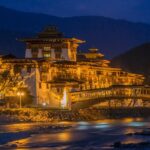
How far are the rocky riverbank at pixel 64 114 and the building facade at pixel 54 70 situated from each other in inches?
151

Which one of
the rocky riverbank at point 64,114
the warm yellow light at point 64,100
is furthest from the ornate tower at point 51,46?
the rocky riverbank at point 64,114

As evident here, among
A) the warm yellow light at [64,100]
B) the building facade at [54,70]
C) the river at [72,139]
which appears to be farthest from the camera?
the building facade at [54,70]

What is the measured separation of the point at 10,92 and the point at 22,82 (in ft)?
13.5

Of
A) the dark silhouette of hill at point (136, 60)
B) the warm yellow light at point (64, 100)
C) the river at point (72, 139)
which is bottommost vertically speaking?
the river at point (72, 139)

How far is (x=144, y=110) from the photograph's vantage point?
81.4 m

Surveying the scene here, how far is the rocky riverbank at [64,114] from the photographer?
2618 inches

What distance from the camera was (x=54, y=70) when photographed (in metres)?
87.9

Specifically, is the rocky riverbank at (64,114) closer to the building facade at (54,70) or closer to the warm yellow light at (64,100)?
the warm yellow light at (64,100)

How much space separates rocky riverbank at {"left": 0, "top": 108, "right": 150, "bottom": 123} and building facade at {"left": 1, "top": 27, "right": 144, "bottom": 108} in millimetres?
3828

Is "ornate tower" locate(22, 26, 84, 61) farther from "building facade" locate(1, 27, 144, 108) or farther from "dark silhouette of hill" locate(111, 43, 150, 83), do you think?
"dark silhouette of hill" locate(111, 43, 150, 83)

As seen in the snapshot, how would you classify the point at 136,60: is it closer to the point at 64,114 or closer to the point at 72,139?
the point at 64,114

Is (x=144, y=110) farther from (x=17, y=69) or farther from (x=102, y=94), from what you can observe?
(x=17, y=69)

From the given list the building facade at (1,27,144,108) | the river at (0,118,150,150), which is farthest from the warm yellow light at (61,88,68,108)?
the river at (0,118,150,150)

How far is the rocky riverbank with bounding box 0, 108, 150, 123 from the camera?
66500 millimetres
